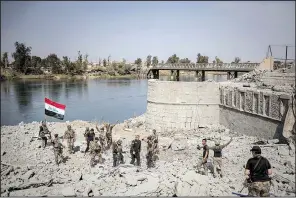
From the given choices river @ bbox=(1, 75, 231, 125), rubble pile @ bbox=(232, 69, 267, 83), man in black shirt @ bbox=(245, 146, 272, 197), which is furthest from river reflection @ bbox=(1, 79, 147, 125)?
man in black shirt @ bbox=(245, 146, 272, 197)

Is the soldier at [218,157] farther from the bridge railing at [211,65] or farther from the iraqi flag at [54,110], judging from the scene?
the bridge railing at [211,65]

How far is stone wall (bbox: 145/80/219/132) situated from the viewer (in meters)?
18.7

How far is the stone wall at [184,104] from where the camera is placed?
61.3 ft

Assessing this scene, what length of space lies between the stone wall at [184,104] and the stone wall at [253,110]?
61 cm

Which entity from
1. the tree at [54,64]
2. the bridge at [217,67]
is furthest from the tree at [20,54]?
the tree at [54,64]

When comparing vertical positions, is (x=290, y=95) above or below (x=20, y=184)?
above

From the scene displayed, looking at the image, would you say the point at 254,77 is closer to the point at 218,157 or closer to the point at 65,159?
the point at 218,157

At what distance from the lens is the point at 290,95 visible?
11.9 m

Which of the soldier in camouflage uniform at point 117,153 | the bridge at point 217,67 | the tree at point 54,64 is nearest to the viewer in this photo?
the soldier in camouflage uniform at point 117,153

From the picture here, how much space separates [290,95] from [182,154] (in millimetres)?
4646

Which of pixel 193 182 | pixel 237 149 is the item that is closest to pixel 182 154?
pixel 237 149

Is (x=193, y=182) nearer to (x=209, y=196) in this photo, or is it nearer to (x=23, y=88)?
(x=209, y=196)

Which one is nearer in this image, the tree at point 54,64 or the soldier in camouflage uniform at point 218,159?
the soldier in camouflage uniform at point 218,159

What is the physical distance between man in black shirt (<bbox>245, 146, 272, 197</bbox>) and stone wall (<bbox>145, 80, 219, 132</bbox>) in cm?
1221
